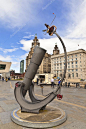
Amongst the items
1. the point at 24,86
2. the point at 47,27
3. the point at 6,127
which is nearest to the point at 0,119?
the point at 6,127

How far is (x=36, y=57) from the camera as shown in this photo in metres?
5.70

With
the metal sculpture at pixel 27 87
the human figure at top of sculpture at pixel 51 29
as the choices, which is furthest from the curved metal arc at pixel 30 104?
the human figure at top of sculpture at pixel 51 29

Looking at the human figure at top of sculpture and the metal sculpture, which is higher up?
the human figure at top of sculpture

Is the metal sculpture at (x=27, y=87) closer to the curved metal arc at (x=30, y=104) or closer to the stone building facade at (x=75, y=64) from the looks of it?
the curved metal arc at (x=30, y=104)

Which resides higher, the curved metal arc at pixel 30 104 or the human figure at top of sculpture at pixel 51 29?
the human figure at top of sculpture at pixel 51 29

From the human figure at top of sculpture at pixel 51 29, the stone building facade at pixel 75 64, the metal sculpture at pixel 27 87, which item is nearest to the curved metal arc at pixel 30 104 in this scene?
the metal sculpture at pixel 27 87

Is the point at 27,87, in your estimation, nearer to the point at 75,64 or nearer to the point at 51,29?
the point at 51,29

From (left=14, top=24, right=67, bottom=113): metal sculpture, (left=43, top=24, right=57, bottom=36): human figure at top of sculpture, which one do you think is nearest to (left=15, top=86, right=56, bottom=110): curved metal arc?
(left=14, top=24, right=67, bottom=113): metal sculpture

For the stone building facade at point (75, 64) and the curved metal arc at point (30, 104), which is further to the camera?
the stone building facade at point (75, 64)

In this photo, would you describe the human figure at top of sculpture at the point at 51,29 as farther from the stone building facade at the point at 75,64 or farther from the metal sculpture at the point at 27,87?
the stone building facade at the point at 75,64

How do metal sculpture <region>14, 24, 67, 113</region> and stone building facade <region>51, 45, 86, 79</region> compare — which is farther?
stone building facade <region>51, 45, 86, 79</region>

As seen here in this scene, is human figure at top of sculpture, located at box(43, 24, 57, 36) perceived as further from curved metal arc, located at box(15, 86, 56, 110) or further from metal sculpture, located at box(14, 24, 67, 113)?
curved metal arc, located at box(15, 86, 56, 110)

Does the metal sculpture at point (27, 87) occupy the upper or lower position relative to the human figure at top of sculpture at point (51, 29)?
lower

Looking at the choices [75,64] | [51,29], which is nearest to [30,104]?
[51,29]
